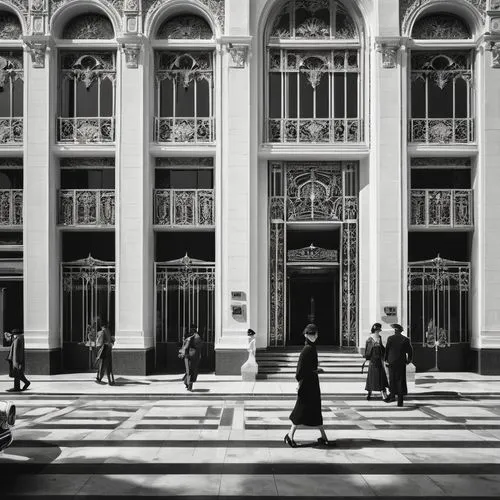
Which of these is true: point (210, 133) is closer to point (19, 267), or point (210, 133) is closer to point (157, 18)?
point (157, 18)

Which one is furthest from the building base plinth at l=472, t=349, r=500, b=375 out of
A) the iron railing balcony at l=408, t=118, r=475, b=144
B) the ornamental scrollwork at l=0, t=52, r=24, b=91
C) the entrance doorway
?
the ornamental scrollwork at l=0, t=52, r=24, b=91

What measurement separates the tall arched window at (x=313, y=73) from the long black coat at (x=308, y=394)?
1210cm

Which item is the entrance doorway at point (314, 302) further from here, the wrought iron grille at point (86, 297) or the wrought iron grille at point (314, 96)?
the wrought iron grille at point (86, 297)

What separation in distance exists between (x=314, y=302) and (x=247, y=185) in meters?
4.84

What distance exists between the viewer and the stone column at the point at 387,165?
20.9 meters

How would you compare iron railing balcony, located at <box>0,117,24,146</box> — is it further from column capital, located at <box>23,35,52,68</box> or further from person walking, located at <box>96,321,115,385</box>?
person walking, located at <box>96,321,115,385</box>

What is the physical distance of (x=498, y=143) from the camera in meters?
21.1

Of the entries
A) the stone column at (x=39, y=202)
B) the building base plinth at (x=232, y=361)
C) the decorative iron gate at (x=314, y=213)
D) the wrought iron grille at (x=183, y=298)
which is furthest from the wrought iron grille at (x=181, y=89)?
the building base plinth at (x=232, y=361)

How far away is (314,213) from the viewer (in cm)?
2202

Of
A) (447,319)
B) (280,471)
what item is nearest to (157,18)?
(447,319)

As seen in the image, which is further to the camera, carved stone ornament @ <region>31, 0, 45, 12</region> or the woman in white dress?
carved stone ornament @ <region>31, 0, 45, 12</region>

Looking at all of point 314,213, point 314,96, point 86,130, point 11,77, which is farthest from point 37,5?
point 314,213

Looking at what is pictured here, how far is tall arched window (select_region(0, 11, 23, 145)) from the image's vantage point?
853 inches

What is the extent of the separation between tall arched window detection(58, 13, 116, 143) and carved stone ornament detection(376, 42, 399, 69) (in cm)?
858
